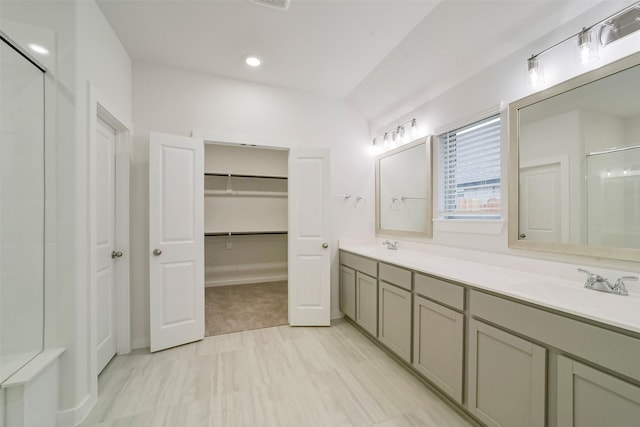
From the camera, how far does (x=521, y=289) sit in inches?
54.5

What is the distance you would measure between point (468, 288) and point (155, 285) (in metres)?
2.67

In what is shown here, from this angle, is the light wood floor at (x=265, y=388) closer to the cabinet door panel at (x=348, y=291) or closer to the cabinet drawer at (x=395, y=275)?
the cabinet door panel at (x=348, y=291)

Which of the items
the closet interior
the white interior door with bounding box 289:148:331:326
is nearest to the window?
the white interior door with bounding box 289:148:331:326

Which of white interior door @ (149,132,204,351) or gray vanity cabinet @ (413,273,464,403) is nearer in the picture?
gray vanity cabinet @ (413,273,464,403)

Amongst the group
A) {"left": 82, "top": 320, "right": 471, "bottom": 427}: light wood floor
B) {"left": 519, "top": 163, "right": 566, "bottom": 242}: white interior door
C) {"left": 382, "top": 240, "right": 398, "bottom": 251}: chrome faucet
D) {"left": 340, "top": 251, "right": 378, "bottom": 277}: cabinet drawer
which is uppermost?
{"left": 519, "top": 163, "right": 566, "bottom": 242}: white interior door

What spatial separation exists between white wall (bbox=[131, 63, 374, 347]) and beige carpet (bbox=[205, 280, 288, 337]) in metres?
0.74

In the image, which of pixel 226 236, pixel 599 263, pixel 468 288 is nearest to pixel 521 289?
pixel 468 288

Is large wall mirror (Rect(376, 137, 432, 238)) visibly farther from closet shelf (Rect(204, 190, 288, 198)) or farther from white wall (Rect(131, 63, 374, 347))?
closet shelf (Rect(204, 190, 288, 198))

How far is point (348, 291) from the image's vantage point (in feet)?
9.93

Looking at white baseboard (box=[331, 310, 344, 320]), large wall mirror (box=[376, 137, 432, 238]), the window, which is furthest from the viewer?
white baseboard (box=[331, 310, 344, 320])

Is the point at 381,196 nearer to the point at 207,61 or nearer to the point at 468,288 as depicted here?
the point at 468,288

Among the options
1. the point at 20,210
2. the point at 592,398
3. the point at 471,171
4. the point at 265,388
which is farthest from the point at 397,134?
the point at 20,210

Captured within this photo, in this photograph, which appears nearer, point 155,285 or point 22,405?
point 22,405

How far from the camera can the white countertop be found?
104 centimetres
